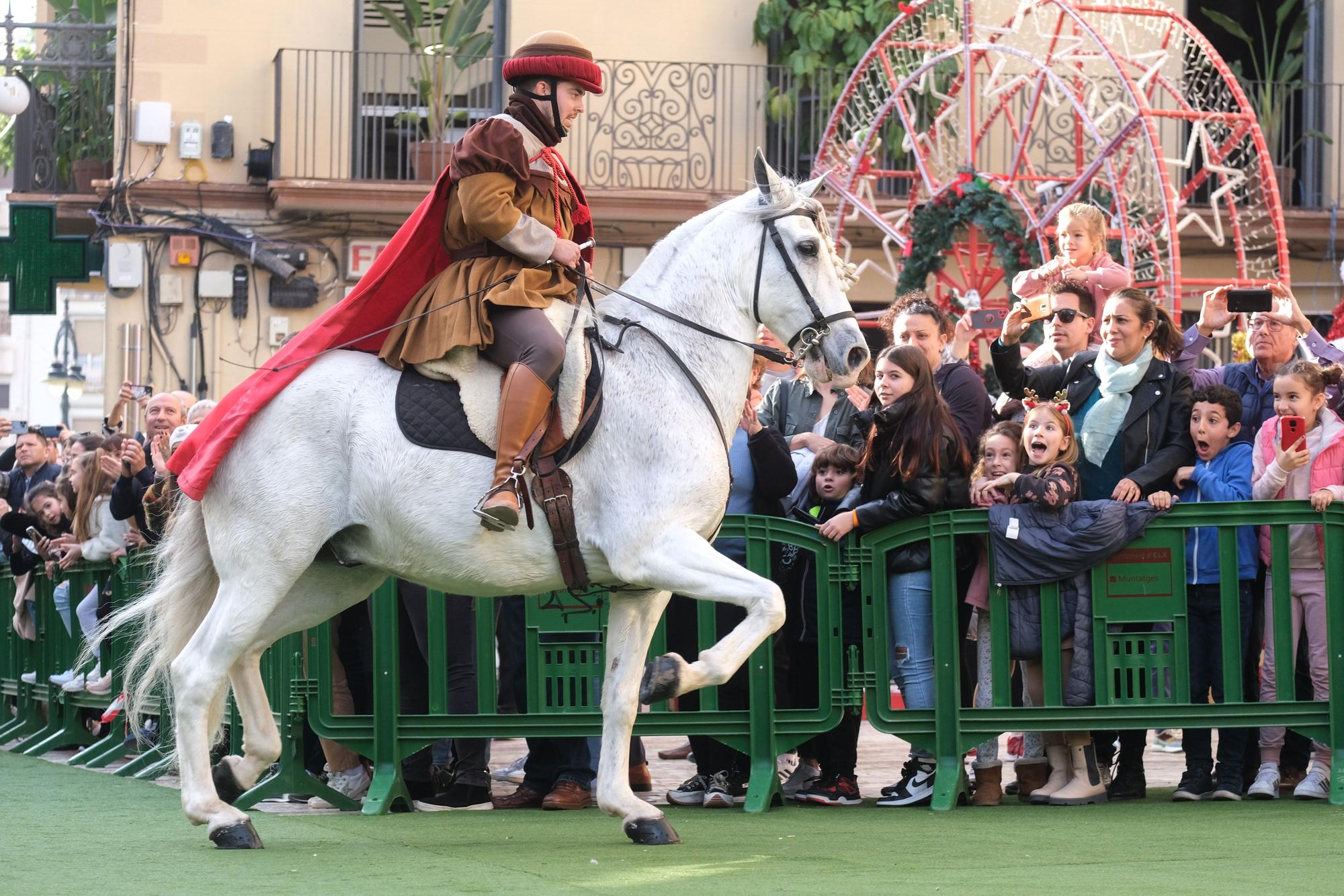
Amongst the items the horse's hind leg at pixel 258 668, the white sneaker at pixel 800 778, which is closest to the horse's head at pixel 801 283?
the horse's hind leg at pixel 258 668

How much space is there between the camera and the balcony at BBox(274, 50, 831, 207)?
791 inches

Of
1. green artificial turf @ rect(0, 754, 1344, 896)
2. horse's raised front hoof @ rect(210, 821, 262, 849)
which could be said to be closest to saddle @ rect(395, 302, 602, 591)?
green artificial turf @ rect(0, 754, 1344, 896)

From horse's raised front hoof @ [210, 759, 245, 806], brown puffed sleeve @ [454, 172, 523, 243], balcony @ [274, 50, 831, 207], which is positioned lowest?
horse's raised front hoof @ [210, 759, 245, 806]

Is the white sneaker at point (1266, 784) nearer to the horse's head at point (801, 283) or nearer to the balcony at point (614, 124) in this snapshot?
the horse's head at point (801, 283)

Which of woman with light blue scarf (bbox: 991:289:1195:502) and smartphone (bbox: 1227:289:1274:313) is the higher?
smartphone (bbox: 1227:289:1274:313)

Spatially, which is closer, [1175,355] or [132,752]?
[1175,355]

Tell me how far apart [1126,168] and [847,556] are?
8.70 meters

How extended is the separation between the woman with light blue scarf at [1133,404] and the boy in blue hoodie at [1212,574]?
0.32 feet

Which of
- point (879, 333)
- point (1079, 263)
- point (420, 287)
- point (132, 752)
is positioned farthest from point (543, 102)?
point (879, 333)

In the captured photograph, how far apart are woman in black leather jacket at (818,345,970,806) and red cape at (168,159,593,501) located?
70.9 inches

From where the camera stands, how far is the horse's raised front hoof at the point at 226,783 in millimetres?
7059

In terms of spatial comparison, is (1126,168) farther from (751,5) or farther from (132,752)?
(132,752)

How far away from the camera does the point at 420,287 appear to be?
6.87 meters

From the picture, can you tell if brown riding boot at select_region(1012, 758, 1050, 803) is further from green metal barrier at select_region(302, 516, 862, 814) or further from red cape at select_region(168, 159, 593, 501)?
red cape at select_region(168, 159, 593, 501)
